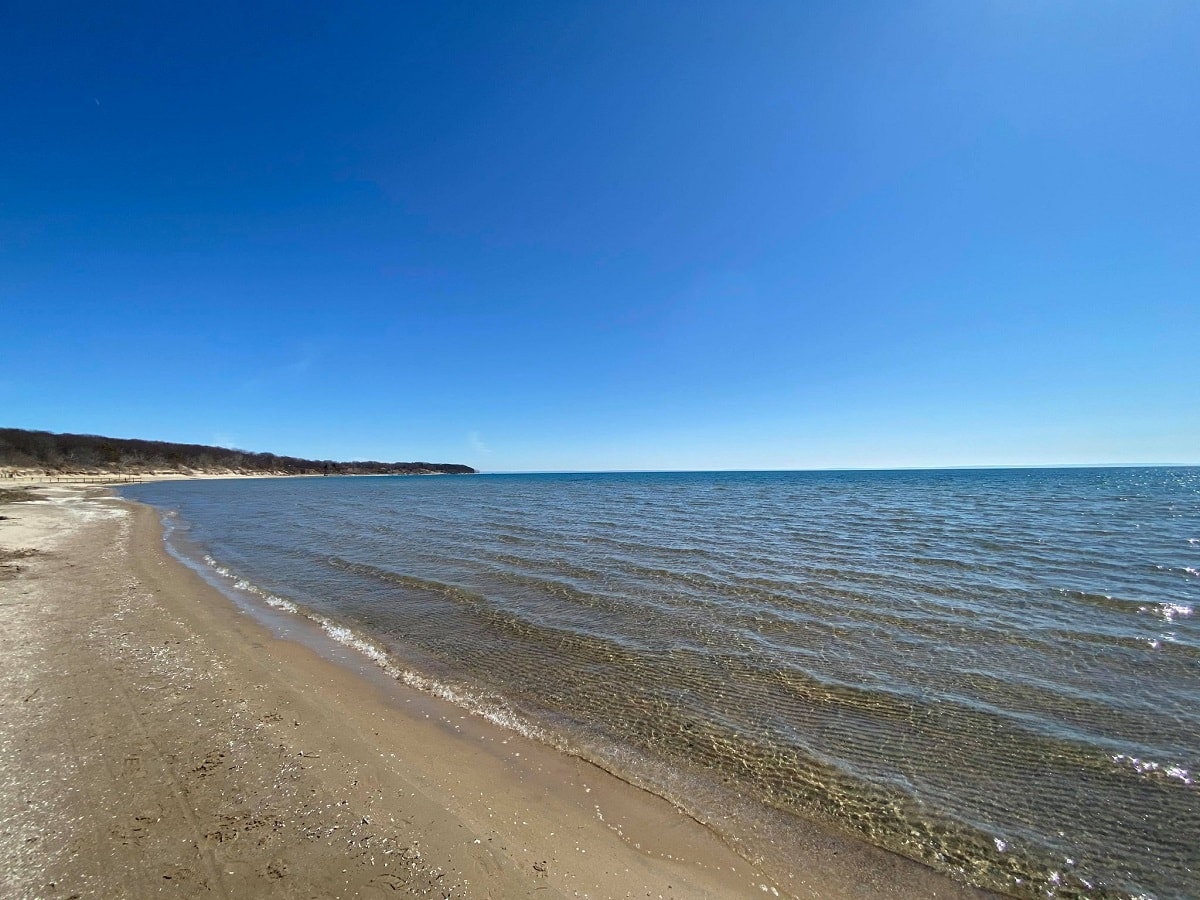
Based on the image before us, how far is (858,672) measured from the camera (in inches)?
310

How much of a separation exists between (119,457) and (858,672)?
163 m

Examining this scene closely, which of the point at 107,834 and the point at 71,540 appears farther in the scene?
the point at 71,540

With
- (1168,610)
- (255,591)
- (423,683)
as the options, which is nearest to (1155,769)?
(1168,610)

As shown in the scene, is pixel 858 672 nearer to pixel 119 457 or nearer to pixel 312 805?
pixel 312 805

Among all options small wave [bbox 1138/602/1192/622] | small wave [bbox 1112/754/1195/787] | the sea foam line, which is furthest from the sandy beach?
small wave [bbox 1138/602/1192/622]

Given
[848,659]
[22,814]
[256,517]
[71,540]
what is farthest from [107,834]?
[256,517]

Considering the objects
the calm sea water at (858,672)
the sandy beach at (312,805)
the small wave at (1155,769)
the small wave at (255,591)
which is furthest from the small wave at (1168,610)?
the small wave at (255,591)

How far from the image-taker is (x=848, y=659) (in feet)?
27.5

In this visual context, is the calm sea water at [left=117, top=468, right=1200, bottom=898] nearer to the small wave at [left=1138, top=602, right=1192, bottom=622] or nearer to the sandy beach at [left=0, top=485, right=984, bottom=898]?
the small wave at [left=1138, top=602, right=1192, bottom=622]

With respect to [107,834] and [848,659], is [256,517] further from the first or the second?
[848,659]

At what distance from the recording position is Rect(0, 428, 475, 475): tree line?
9259cm

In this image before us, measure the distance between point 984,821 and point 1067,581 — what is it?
12762mm

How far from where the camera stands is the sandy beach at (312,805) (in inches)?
141

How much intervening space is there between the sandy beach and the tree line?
354 feet
